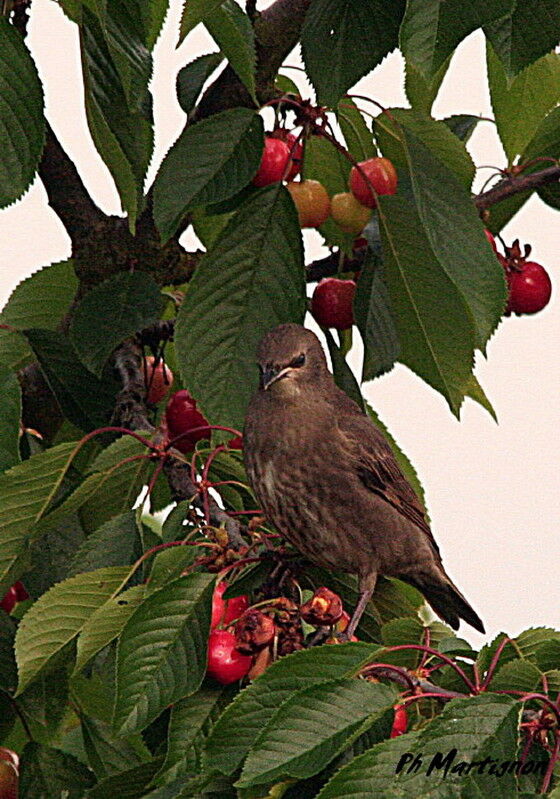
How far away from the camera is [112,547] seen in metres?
2.36

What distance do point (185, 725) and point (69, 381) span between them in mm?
1079

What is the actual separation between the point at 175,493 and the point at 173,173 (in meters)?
0.65

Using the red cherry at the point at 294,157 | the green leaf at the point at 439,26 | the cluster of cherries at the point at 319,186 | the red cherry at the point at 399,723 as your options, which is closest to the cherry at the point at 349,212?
the cluster of cherries at the point at 319,186

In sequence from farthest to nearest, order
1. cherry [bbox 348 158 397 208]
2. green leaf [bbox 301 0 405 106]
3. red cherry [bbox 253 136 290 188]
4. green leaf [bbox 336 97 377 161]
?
green leaf [bbox 336 97 377 161], cherry [bbox 348 158 397 208], red cherry [bbox 253 136 290 188], green leaf [bbox 301 0 405 106]

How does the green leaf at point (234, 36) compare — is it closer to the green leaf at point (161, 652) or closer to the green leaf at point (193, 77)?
the green leaf at point (193, 77)

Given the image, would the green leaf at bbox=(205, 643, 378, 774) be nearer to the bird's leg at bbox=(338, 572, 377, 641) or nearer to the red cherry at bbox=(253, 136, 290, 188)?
the bird's leg at bbox=(338, 572, 377, 641)

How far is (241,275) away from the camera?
2.60 metres

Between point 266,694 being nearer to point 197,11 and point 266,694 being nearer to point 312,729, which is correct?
point 312,729

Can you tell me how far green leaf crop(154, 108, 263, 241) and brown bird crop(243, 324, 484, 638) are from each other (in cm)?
32

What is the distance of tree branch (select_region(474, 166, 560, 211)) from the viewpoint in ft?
9.89

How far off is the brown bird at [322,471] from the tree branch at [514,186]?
577 mm

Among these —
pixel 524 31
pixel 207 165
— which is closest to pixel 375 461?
pixel 207 165

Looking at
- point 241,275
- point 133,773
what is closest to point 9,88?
point 241,275

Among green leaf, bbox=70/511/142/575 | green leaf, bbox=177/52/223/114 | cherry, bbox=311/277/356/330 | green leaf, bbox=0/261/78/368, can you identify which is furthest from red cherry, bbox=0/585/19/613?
green leaf, bbox=177/52/223/114
